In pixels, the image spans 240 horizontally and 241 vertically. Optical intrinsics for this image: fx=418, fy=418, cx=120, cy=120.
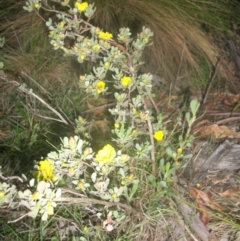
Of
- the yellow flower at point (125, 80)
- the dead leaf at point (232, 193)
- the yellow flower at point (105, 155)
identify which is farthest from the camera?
the dead leaf at point (232, 193)

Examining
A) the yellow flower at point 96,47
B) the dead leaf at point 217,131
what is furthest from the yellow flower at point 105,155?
the dead leaf at point 217,131

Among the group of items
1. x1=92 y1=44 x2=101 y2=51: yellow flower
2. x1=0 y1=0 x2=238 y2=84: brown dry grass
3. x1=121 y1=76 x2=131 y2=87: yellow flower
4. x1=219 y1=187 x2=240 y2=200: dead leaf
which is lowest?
x1=219 y1=187 x2=240 y2=200: dead leaf

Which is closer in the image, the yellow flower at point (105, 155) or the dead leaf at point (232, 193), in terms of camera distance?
the yellow flower at point (105, 155)

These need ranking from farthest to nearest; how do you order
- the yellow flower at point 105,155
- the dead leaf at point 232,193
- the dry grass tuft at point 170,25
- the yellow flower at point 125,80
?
the dry grass tuft at point 170,25 → the dead leaf at point 232,193 → the yellow flower at point 125,80 → the yellow flower at point 105,155

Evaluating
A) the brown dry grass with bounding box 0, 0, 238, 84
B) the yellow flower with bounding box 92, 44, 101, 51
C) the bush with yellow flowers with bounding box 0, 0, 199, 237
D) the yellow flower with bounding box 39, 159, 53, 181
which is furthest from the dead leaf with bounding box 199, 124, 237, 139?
the yellow flower with bounding box 39, 159, 53, 181

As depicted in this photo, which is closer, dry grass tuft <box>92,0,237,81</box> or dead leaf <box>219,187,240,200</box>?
dead leaf <box>219,187,240,200</box>

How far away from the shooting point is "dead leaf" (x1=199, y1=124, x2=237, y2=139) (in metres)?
1.77

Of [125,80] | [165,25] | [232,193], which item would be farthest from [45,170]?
[165,25]

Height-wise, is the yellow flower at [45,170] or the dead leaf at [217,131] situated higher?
the yellow flower at [45,170]

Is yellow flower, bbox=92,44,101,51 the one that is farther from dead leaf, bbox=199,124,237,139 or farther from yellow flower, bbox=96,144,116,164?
dead leaf, bbox=199,124,237,139

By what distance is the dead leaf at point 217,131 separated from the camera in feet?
5.82

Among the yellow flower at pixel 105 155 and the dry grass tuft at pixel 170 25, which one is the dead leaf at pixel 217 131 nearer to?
the dry grass tuft at pixel 170 25

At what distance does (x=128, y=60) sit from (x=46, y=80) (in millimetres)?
866

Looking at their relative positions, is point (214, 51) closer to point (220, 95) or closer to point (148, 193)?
point (220, 95)
